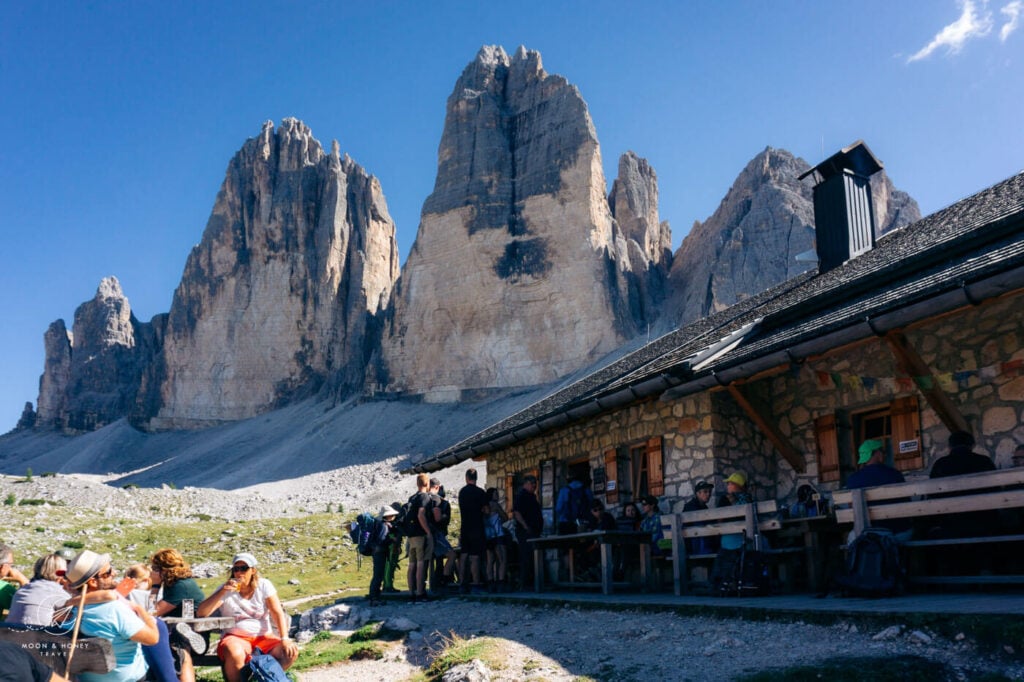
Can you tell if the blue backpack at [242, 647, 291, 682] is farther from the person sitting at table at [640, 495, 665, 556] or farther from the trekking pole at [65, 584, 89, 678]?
the person sitting at table at [640, 495, 665, 556]

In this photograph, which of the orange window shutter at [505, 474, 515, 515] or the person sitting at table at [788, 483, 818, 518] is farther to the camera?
the orange window shutter at [505, 474, 515, 515]

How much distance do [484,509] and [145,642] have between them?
663 cm

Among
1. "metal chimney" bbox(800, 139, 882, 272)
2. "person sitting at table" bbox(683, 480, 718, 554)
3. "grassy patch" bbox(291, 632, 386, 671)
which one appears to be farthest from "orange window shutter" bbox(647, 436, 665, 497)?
→ "metal chimney" bbox(800, 139, 882, 272)

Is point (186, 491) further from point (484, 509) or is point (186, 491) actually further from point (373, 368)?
point (484, 509)

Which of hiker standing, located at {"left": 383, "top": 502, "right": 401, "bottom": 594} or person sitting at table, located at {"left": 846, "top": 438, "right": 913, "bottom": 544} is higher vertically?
person sitting at table, located at {"left": 846, "top": 438, "right": 913, "bottom": 544}

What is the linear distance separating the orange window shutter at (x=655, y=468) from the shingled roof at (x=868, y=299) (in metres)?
0.88

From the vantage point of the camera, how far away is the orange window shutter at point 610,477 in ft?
39.5

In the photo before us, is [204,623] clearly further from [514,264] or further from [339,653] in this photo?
[514,264]

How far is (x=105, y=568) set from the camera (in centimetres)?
474

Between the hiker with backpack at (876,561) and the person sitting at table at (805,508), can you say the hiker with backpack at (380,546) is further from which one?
the hiker with backpack at (876,561)

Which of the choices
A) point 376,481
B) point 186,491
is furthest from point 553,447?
point 376,481

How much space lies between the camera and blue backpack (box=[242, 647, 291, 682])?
5465 mm

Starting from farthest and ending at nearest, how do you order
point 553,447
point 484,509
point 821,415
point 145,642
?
point 553,447
point 484,509
point 821,415
point 145,642

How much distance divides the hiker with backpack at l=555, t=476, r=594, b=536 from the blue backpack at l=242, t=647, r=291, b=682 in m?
5.84
